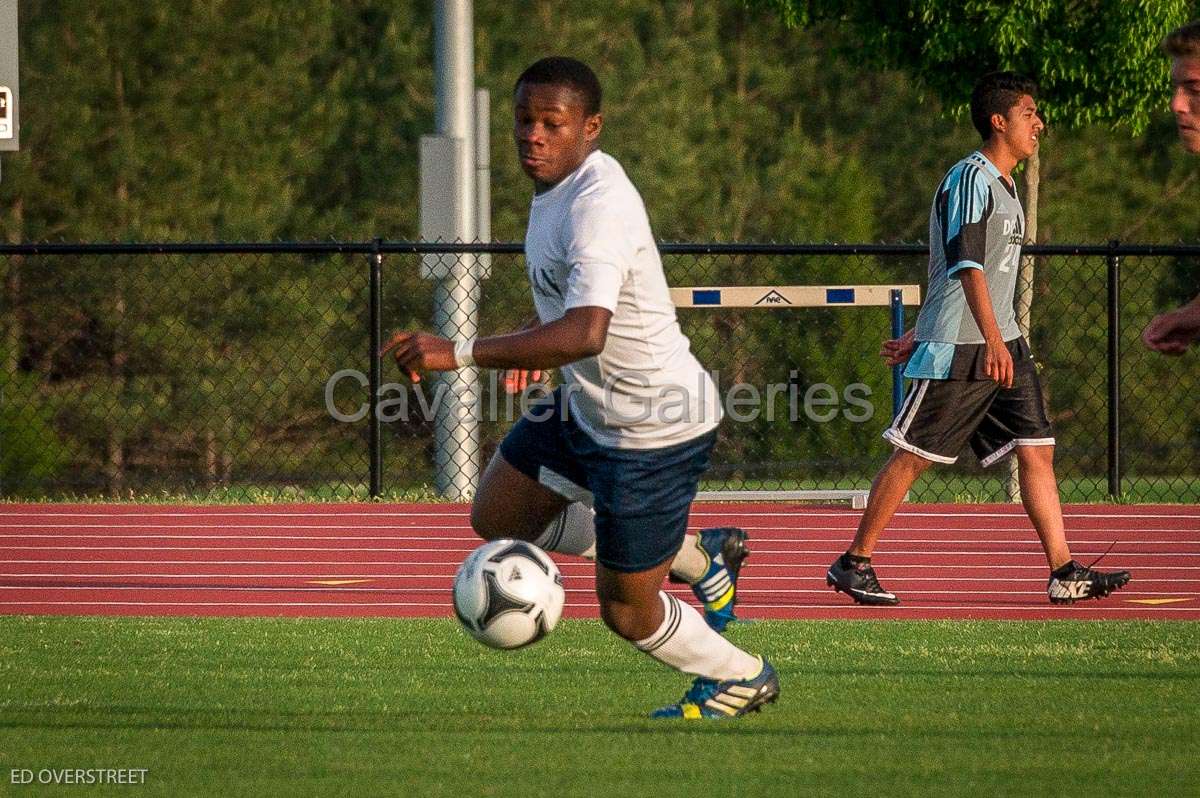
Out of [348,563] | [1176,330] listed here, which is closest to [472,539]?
[348,563]

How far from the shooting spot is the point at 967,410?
25.1ft

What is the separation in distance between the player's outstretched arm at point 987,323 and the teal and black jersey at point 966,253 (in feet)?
0.20

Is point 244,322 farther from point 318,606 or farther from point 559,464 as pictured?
point 559,464

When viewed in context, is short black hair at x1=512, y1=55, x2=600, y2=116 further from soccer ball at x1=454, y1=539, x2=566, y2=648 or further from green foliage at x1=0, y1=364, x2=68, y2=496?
green foliage at x1=0, y1=364, x2=68, y2=496

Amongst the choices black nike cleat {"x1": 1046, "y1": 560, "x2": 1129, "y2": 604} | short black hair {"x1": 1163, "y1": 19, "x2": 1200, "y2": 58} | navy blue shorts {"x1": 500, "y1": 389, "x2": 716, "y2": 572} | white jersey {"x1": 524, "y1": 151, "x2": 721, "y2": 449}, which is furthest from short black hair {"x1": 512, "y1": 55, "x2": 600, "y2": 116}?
black nike cleat {"x1": 1046, "y1": 560, "x2": 1129, "y2": 604}

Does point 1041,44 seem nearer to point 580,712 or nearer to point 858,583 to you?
point 858,583

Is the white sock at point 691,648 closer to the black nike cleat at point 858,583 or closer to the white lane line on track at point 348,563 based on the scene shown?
the black nike cleat at point 858,583

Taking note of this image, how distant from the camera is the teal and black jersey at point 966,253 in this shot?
755 cm

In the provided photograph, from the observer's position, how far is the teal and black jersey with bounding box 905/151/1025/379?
7.55 meters

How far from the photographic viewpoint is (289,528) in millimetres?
11273

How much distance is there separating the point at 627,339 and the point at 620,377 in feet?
0.35

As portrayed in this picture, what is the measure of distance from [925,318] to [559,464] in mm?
2891

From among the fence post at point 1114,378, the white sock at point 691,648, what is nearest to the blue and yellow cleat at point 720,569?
the white sock at point 691,648

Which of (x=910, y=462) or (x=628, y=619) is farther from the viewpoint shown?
(x=910, y=462)
